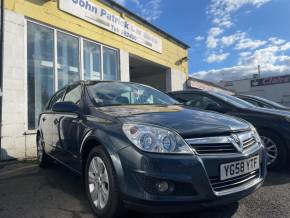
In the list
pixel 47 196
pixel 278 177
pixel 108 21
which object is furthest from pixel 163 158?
pixel 108 21

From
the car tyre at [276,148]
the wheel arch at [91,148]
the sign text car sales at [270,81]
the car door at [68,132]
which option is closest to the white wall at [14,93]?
the car door at [68,132]

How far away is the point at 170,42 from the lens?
15.9 meters

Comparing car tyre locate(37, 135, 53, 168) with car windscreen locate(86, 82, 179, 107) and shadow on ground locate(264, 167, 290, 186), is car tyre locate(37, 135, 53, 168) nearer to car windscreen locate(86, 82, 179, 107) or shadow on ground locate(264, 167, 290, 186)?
car windscreen locate(86, 82, 179, 107)

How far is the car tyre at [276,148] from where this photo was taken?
522cm

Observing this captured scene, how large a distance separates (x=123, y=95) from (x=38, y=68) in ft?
15.8

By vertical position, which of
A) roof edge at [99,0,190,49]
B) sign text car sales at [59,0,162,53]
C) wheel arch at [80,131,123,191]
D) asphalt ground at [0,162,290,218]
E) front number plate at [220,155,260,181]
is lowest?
asphalt ground at [0,162,290,218]

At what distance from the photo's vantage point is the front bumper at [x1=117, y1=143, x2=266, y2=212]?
8.96 feet

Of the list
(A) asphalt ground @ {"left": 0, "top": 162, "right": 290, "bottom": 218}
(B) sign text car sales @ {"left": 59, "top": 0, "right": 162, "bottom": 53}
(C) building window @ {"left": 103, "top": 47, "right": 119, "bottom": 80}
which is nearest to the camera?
(A) asphalt ground @ {"left": 0, "top": 162, "right": 290, "bottom": 218}

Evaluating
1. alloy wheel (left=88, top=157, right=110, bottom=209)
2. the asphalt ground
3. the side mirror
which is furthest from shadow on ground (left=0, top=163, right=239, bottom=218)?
the side mirror

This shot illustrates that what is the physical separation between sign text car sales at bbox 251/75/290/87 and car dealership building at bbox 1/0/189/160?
1539 inches

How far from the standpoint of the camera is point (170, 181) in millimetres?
2738

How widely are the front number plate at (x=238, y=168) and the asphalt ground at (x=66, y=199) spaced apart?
522mm

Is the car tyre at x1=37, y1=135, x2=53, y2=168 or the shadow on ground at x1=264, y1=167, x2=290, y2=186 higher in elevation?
the car tyre at x1=37, y1=135, x2=53, y2=168

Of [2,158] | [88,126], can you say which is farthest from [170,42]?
[88,126]
